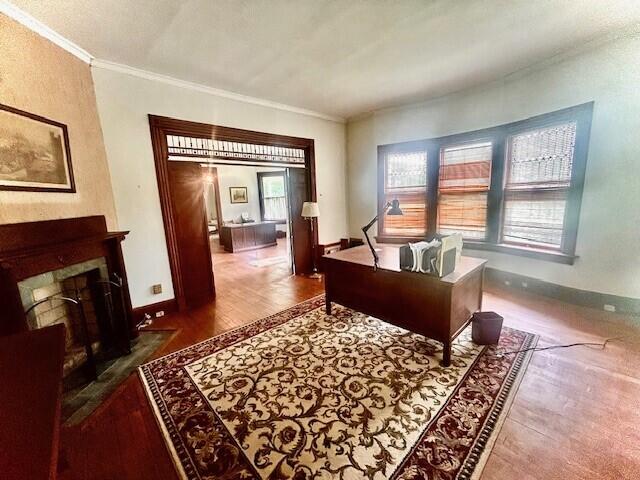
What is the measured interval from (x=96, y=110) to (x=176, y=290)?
6.82 ft

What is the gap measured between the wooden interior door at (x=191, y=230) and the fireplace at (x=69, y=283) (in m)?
0.81

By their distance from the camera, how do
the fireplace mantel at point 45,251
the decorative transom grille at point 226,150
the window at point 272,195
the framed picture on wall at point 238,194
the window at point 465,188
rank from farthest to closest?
the window at point 272,195, the framed picture on wall at point 238,194, the window at point 465,188, the decorative transom grille at point 226,150, the fireplace mantel at point 45,251

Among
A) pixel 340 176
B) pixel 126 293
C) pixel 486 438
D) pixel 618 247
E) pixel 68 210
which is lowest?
pixel 486 438

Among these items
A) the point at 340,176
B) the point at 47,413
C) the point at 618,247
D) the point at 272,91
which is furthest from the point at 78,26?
the point at 618,247

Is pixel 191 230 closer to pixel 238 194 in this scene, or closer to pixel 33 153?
pixel 33 153

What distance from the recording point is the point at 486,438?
1442mm

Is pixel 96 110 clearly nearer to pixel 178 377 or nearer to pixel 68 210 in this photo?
pixel 68 210

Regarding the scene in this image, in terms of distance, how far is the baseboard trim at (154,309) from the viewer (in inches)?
117

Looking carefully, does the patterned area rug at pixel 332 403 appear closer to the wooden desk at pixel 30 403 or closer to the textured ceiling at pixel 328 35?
the wooden desk at pixel 30 403

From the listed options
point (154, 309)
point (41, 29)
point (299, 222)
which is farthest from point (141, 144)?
point (299, 222)

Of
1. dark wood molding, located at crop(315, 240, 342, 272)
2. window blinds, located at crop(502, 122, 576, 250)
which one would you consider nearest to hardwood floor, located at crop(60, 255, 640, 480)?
window blinds, located at crop(502, 122, 576, 250)

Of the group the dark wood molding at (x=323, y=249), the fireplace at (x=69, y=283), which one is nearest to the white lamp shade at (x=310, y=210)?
the dark wood molding at (x=323, y=249)

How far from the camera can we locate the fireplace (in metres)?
1.68

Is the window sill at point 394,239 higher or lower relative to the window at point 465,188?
lower
